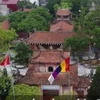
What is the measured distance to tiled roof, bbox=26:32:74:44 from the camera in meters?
42.2

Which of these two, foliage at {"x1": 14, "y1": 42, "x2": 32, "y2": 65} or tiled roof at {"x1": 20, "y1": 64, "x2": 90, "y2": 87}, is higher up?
tiled roof at {"x1": 20, "y1": 64, "x2": 90, "y2": 87}

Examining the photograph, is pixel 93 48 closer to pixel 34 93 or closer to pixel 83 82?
pixel 83 82

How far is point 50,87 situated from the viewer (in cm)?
2756

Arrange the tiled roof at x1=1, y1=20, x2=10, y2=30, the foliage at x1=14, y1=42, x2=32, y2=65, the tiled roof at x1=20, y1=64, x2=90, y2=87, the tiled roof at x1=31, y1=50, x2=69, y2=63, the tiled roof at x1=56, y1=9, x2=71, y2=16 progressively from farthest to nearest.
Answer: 1. the tiled roof at x1=56, y1=9, x2=71, y2=16
2. the tiled roof at x1=1, y1=20, x2=10, y2=30
3. the foliage at x1=14, y1=42, x2=32, y2=65
4. the tiled roof at x1=31, y1=50, x2=69, y2=63
5. the tiled roof at x1=20, y1=64, x2=90, y2=87

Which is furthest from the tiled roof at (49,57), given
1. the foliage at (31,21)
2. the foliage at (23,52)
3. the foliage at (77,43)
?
the foliage at (31,21)

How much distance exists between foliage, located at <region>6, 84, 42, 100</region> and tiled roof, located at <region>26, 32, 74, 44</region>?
1630 centimetres

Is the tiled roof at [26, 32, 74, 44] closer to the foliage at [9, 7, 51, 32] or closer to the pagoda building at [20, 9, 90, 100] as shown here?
the foliage at [9, 7, 51, 32]

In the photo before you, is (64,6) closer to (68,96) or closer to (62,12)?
(62,12)

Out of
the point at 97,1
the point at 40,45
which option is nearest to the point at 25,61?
the point at 40,45

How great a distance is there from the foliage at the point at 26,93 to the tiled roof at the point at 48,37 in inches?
Answer: 642

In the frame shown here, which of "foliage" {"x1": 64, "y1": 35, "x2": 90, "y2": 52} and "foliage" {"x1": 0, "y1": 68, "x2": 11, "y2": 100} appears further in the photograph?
"foliage" {"x1": 64, "y1": 35, "x2": 90, "y2": 52}

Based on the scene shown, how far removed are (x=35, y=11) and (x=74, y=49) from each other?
50.6 feet

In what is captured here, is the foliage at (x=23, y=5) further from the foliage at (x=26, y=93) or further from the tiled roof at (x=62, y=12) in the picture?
the foliage at (x=26, y=93)

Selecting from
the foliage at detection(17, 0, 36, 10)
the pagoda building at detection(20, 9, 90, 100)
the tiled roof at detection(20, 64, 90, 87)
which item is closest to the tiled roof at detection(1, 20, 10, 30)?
the foliage at detection(17, 0, 36, 10)
